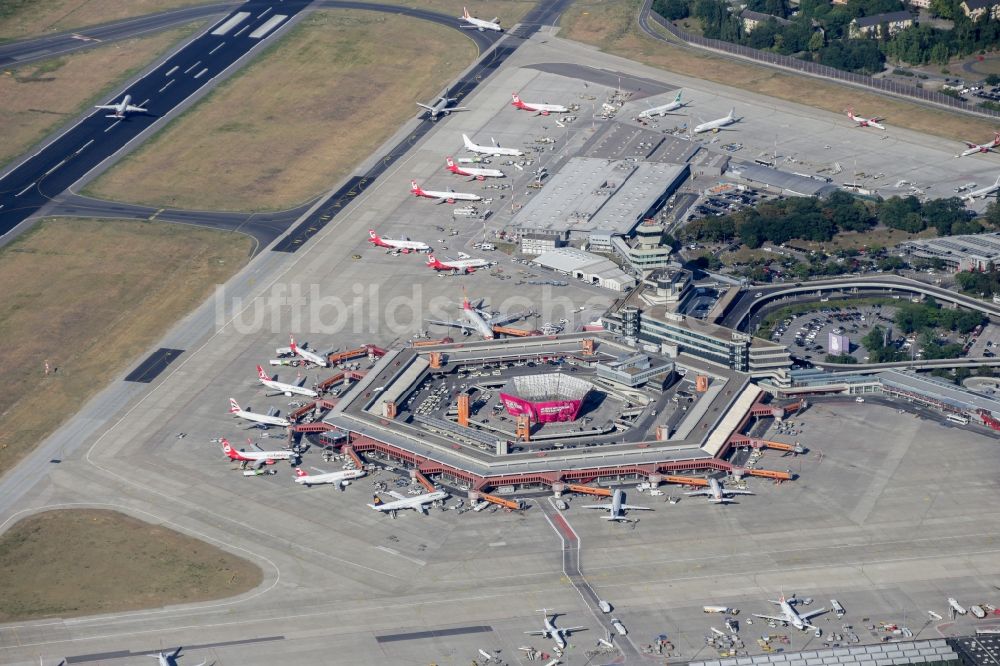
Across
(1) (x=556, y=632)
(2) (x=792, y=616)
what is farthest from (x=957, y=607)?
(1) (x=556, y=632)

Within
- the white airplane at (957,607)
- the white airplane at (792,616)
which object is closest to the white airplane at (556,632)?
the white airplane at (792,616)

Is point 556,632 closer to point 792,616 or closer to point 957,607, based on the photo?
point 792,616

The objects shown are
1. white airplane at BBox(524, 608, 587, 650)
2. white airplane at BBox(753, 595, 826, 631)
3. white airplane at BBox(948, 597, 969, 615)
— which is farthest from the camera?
white airplane at BBox(948, 597, 969, 615)

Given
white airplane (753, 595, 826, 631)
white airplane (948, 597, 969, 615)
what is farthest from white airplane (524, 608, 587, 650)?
white airplane (948, 597, 969, 615)

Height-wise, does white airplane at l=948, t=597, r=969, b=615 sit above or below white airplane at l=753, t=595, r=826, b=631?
above

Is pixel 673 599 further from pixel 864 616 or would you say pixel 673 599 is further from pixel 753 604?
pixel 864 616

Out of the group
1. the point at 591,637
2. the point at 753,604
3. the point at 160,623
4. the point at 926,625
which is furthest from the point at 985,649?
the point at 160,623

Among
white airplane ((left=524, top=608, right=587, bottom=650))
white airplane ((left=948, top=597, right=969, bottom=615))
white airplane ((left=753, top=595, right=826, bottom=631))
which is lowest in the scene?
white airplane ((left=524, top=608, right=587, bottom=650))

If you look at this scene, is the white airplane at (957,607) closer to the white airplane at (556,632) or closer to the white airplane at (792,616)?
the white airplane at (792,616)

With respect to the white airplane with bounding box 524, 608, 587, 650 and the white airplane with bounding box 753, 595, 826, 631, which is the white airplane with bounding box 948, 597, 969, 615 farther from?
the white airplane with bounding box 524, 608, 587, 650
